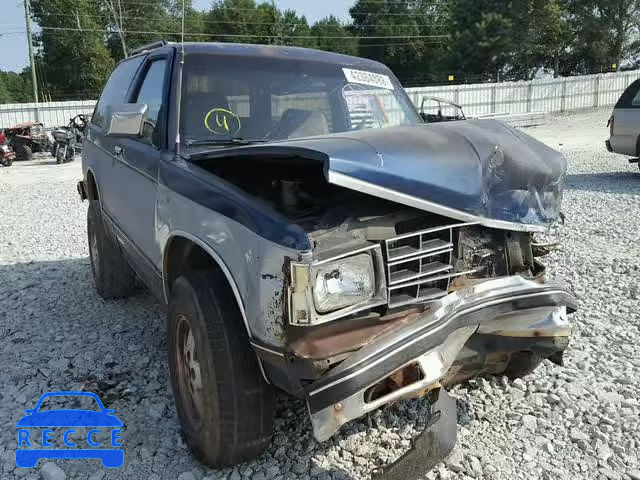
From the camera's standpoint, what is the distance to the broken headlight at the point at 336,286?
6.77 ft

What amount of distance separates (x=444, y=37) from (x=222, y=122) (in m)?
64.1

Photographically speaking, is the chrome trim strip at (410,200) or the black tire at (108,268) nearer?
the chrome trim strip at (410,200)

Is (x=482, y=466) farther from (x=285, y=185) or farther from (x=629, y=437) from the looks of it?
(x=285, y=185)

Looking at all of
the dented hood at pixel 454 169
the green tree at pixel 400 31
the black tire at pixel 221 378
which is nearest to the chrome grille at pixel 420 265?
the dented hood at pixel 454 169

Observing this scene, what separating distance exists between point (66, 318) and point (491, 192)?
3.75m

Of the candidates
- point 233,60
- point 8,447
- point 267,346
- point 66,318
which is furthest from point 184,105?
point 66,318

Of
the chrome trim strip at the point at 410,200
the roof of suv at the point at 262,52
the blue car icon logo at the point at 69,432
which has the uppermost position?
the roof of suv at the point at 262,52

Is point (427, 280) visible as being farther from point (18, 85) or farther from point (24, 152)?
point (18, 85)

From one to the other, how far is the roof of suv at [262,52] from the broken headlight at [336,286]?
2.08 metres

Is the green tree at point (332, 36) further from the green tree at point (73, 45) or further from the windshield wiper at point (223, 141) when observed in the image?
the windshield wiper at point (223, 141)

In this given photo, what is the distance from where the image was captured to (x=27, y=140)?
19953 millimetres

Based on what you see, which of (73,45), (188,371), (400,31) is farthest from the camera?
(400,31)

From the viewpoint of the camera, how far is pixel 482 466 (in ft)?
8.95

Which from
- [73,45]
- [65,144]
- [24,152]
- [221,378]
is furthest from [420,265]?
[73,45]
